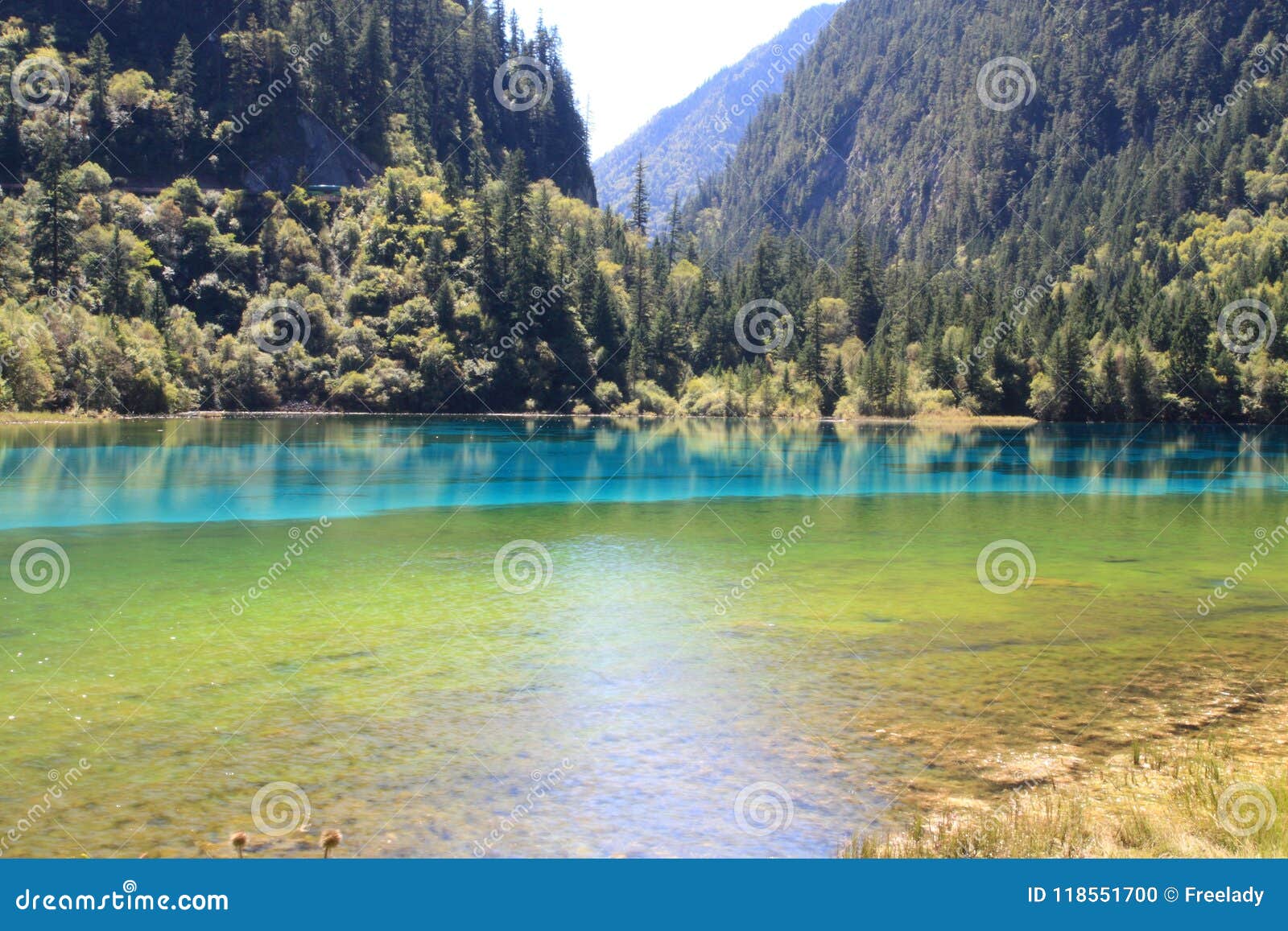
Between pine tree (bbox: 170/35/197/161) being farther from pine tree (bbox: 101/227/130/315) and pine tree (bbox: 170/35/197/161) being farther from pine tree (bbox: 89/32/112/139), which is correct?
pine tree (bbox: 101/227/130/315)

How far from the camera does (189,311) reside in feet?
454

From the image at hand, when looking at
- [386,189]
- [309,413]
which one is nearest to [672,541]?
[309,413]

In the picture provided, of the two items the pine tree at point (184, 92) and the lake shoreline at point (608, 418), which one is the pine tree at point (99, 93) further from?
the lake shoreline at point (608, 418)

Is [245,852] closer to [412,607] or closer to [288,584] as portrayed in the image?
[412,607]

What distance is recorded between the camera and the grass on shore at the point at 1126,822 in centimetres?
1031

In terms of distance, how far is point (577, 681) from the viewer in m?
18.3

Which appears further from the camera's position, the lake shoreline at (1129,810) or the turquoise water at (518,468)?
the turquoise water at (518,468)

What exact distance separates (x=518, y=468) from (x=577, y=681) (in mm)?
44990

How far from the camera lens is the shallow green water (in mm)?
12328

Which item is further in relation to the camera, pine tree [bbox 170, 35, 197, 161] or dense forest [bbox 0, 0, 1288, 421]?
pine tree [bbox 170, 35, 197, 161]

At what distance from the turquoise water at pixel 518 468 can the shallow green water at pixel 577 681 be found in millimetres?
9868

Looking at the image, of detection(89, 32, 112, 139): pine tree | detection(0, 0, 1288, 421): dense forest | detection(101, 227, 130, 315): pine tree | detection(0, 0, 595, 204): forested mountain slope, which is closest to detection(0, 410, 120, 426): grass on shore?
Answer: detection(0, 0, 1288, 421): dense forest

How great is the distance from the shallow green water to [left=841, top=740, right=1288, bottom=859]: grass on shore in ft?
Result: 2.66

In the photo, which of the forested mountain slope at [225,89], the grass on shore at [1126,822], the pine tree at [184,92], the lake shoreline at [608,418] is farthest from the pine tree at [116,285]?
the grass on shore at [1126,822]
